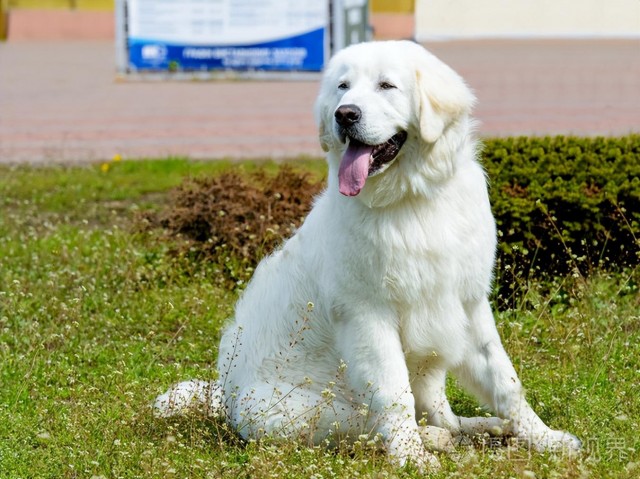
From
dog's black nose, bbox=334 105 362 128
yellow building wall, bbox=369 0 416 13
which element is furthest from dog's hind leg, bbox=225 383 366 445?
yellow building wall, bbox=369 0 416 13

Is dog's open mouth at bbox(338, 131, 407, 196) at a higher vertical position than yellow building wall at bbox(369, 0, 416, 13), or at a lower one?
higher

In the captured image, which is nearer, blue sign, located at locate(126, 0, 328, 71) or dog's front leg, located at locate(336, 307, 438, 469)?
dog's front leg, located at locate(336, 307, 438, 469)

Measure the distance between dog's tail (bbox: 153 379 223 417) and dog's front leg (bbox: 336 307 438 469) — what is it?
2.50 feet

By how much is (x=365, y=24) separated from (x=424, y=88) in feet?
29.7

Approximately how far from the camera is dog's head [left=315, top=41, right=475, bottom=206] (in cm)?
445

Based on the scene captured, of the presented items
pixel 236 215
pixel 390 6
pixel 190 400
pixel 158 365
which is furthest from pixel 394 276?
pixel 390 6

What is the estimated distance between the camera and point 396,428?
4410 millimetres

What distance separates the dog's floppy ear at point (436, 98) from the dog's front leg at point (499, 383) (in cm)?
80

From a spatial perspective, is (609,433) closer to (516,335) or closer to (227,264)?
(516,335)

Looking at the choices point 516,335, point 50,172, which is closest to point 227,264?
point 516,335

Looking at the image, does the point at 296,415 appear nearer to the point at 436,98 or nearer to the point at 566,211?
the point at 436,98

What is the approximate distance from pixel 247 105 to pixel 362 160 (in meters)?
10.8

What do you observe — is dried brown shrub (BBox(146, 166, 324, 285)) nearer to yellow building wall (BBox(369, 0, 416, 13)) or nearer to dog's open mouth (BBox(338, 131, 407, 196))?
dog's open mouth (BBox(338, 131, 407, 196))

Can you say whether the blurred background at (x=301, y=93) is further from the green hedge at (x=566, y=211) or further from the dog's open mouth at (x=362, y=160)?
the dog's open mouth at (x=362, y=160)
